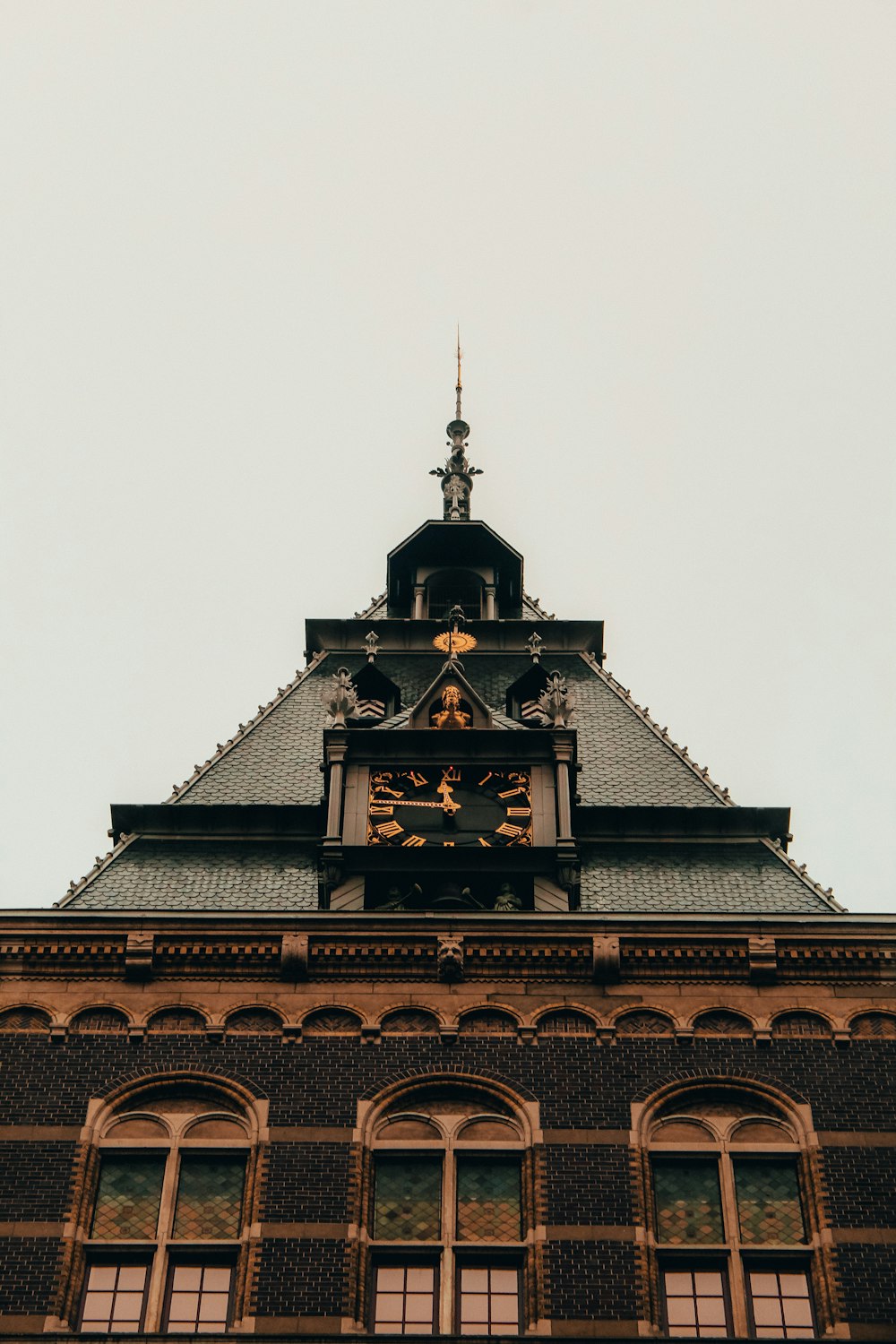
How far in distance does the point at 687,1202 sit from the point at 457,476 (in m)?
28.8

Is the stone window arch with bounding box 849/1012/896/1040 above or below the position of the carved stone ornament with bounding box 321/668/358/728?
below

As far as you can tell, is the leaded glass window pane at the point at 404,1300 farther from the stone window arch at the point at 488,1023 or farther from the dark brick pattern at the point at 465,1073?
the stone window arch at the point at 488,1023

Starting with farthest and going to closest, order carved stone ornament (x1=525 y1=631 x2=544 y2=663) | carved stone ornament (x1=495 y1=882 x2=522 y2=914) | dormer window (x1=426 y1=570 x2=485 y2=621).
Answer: dormer window (x1=426 y1=570 x2=485 y2=621) → carved stone ornament (x1=525 y1=631 x2=544 y2=663) → carved stone ornament (x1=495 y1=882 x2=522 y2=914)

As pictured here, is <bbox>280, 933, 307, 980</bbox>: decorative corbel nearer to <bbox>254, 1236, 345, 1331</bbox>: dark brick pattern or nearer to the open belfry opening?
the open belfry opening

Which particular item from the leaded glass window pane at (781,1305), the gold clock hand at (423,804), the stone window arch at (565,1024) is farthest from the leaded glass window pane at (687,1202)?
the gold clock hand at (423,804)

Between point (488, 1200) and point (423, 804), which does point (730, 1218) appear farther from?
point (423, 804)

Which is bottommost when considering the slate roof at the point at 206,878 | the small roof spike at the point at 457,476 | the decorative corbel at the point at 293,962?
the decorative corbel at the point at 293,962

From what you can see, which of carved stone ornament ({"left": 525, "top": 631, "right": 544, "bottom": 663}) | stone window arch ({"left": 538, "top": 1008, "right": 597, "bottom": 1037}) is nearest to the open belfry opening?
stone window arch ({"left": 538, "top": 1008, "right": 597, "bottom": 1037})

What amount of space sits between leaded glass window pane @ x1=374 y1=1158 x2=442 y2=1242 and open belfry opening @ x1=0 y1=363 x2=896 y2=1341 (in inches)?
1.5

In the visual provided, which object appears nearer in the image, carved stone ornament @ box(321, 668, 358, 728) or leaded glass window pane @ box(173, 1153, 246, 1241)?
leaded glass window pane @ box(173, 1153, 246, 1241)

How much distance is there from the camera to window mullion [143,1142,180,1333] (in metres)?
24.3

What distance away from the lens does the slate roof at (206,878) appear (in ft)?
104

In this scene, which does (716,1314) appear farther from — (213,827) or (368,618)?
(368,618)

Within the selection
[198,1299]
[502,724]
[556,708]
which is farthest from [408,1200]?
[502,724]
